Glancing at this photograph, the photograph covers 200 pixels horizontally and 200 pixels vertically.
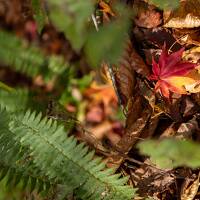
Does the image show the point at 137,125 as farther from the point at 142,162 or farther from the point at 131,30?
the point at 131,30

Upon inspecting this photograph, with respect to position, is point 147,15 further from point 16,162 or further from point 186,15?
point 16,162

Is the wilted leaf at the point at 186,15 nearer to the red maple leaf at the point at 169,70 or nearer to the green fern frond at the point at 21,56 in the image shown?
the red maple leaf at the point at 169,70

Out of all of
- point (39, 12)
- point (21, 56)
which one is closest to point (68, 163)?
point (39, 12)

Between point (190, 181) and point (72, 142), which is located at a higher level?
point (72, 142)

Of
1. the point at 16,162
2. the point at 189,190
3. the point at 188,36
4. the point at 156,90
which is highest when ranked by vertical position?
the point at 188,36

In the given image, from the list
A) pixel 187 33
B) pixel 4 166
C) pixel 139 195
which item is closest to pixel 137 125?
pixel 139 195

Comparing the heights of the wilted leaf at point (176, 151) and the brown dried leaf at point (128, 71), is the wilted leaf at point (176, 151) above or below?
above

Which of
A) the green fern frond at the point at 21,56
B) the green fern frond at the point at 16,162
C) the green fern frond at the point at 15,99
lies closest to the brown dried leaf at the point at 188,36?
the green fern frond at the point at 16,162
